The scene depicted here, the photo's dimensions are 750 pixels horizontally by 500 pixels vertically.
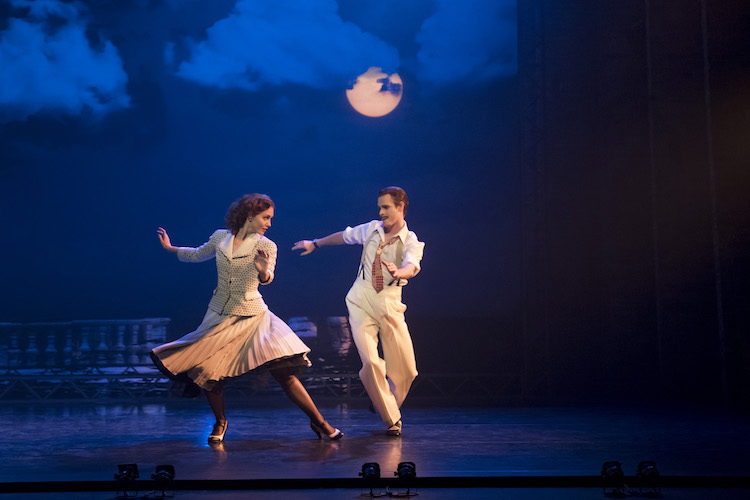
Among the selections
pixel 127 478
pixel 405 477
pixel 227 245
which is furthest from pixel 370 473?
pixel 227 245

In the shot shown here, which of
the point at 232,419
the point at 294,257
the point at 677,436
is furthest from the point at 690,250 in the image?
the point at 232,419

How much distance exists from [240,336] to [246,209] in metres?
0.75

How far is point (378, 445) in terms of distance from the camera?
150 inches

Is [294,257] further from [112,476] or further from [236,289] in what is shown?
[112,476]

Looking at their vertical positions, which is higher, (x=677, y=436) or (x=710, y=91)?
(x=710, y=91)

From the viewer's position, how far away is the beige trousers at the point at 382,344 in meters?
4.27

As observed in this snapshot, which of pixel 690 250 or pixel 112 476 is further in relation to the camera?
pixel 690 250

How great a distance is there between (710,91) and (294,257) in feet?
14.5

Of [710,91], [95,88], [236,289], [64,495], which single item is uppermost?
[95,88]

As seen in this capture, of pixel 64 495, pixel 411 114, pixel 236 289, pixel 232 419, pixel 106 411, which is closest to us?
pixel 64 495

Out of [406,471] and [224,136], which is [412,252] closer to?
[406,471]

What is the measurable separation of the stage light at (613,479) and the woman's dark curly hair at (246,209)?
2.33m

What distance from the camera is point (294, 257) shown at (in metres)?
7.57

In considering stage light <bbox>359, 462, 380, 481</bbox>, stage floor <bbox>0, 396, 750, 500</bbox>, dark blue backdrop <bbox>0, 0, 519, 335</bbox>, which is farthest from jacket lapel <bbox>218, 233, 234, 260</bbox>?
dark blue backdrop <bbox>0, 0, 519, 335</bbox>
